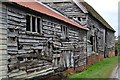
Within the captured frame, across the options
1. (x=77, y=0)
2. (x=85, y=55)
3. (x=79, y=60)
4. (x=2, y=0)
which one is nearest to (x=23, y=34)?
(x=2, y=0)

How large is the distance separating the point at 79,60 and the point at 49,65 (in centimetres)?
771

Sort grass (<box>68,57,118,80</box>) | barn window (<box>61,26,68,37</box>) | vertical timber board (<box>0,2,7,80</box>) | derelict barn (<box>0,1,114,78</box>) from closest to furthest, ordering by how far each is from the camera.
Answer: vertical timber board (<box>0,2,7,80</box>) → derelict barn (<box>0,1,114,78</box>) → grass (<box>68,57,118,80</box>) → barn window (<box>61,26,68,37</box>)

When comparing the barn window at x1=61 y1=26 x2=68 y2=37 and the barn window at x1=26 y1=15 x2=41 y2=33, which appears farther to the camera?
the barn window at x1=61 y1=26 x2=68 y2=37

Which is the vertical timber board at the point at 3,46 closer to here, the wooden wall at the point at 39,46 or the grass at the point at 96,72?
the wooden wall at the point at 39,46

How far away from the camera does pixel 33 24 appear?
1525 centimetres

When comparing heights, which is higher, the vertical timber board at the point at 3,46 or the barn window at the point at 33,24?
the barn window at the point at 33,24

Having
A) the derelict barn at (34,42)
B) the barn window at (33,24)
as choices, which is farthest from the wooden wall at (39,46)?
the barn window at (33,24)

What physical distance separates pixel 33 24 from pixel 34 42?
3.62 feet

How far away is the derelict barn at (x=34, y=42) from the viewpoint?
12.0 metres

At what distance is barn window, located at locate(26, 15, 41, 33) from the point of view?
14366 mm

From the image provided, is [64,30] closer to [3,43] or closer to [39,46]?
[39,46]

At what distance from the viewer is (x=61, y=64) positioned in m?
19.1

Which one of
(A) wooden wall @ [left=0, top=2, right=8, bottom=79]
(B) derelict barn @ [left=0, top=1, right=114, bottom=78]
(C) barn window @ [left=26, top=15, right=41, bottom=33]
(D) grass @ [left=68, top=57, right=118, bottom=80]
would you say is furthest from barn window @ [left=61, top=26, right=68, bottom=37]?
(A) wooden wall @ [left=0, top=2, right=8, bottom=79]

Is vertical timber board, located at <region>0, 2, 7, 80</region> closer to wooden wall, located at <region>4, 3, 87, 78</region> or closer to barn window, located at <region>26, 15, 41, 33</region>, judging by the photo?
wooden wall, located at <region>4, 3, 87, 78</region>
